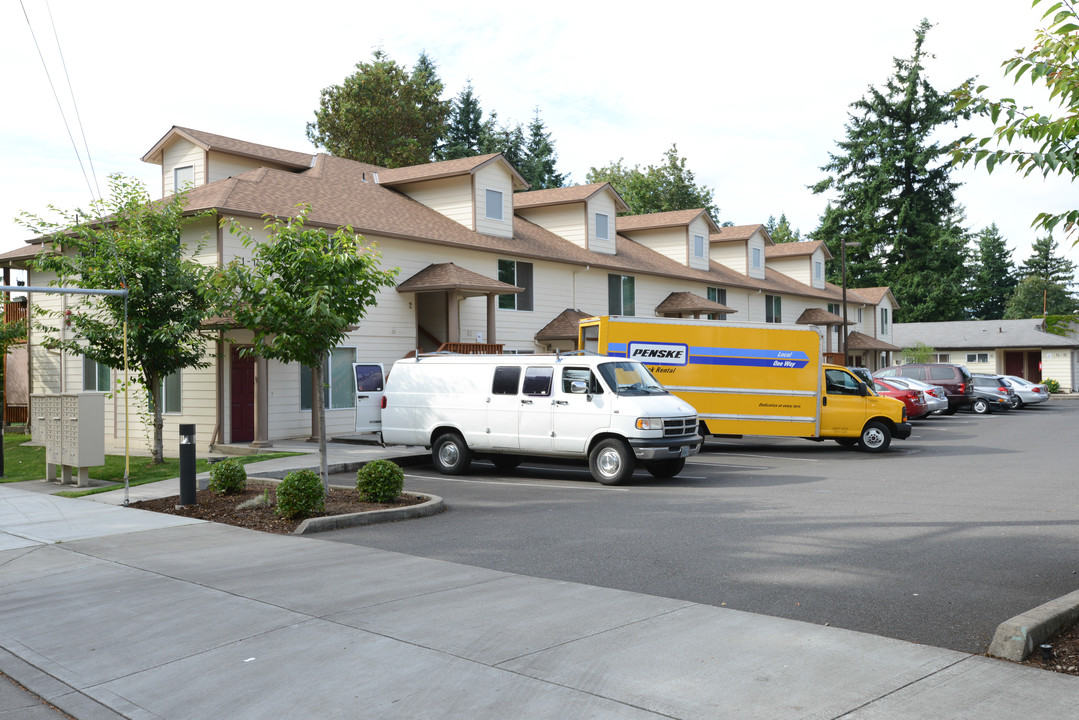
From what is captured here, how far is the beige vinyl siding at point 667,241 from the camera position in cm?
3834

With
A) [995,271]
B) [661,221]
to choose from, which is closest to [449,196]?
[661,221]

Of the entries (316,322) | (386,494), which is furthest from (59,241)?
(386,494)

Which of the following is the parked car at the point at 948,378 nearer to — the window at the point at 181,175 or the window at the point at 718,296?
the window at the point at 718,296

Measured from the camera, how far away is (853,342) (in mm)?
52875

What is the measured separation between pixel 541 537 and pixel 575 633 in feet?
12.7

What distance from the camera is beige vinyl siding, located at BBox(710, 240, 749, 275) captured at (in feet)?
141

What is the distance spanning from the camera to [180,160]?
26000mm

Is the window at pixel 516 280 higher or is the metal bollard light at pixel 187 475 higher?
the window at pixel 516 280

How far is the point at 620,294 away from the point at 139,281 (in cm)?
1912

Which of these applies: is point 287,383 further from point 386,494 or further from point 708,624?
point 708,624

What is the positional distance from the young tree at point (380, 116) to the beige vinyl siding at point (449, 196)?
1852 cm

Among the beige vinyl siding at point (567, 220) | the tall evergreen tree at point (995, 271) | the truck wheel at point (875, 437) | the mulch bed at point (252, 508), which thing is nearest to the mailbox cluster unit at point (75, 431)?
the mulch bed at point (252, 508)

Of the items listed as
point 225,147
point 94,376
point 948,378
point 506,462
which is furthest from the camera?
point 948,378

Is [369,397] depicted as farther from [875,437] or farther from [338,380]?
[875,437]
